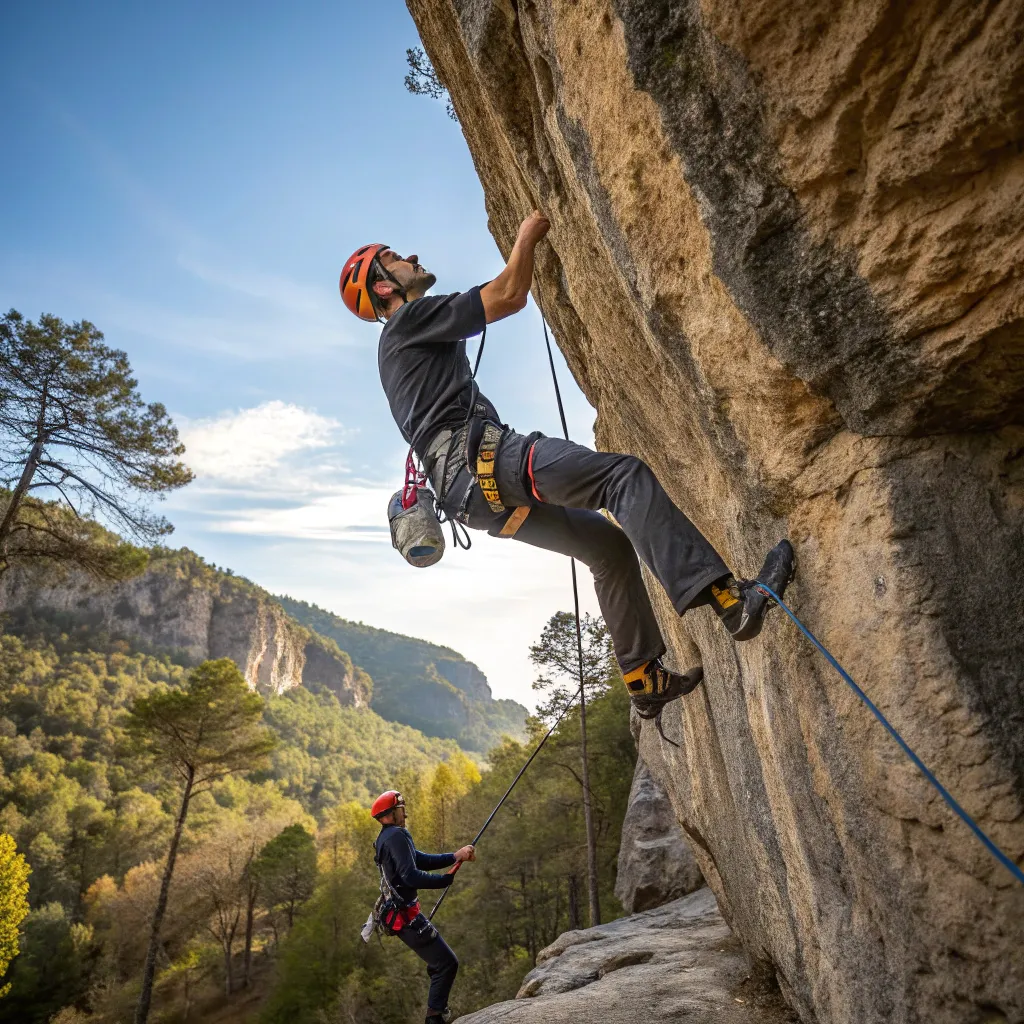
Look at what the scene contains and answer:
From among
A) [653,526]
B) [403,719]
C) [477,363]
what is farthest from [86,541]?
[403,719]

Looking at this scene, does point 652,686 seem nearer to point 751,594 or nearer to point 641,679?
point 641,679

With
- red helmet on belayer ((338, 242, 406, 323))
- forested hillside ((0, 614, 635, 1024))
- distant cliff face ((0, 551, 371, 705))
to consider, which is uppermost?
distant cliff face ((0, 551, 371, 705))

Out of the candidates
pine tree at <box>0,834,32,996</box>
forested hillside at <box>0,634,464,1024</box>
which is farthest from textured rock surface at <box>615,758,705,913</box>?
pine tree at <box>0,834,32,996</box>

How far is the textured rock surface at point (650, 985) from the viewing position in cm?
372

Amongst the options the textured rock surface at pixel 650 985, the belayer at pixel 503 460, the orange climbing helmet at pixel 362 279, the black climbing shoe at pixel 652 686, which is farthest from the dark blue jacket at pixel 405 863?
the orange climbing helmet at pixel 362 279

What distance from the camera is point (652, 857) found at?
12.5 metres

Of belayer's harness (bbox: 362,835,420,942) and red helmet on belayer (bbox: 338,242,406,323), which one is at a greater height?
red helmet on belayer (bbox: 338,242,406,323)

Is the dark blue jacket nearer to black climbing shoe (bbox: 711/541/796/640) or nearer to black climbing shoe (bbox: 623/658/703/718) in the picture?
black climbing shoe (bbox: 623/658/703/718)

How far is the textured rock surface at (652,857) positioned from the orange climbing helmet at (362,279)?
11359 mm

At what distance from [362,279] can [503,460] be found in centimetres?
147

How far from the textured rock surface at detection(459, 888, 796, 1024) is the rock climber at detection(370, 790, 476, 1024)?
718 millimetres

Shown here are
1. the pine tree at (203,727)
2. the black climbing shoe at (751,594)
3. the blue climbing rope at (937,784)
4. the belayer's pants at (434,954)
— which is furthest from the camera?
the pine tree at (203,727)

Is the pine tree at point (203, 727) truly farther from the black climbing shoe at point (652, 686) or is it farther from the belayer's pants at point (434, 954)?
the black climbing shoe at point (652, 686)

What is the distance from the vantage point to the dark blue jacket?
17.6 feet
